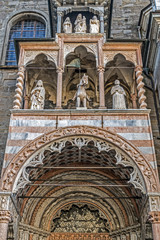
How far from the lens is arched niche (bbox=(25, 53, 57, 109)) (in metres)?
12.4

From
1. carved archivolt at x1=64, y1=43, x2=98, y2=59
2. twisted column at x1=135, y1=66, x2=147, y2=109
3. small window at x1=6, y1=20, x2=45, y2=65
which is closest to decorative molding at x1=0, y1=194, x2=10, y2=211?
twisted column at x1=135, y1=66, x2=147, y2=109

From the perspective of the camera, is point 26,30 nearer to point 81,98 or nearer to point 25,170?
point 81,98

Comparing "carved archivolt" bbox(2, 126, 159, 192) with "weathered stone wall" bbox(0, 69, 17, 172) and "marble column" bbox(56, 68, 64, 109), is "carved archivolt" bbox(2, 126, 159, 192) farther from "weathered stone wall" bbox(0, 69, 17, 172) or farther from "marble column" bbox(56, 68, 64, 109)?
"weathered stone wall" bbox(0, 69, 17, 172)

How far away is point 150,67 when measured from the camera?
13023mm

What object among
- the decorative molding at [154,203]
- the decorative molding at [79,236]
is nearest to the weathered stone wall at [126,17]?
the decorative molding at [79,236]

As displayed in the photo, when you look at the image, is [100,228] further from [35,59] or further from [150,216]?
[35,59]

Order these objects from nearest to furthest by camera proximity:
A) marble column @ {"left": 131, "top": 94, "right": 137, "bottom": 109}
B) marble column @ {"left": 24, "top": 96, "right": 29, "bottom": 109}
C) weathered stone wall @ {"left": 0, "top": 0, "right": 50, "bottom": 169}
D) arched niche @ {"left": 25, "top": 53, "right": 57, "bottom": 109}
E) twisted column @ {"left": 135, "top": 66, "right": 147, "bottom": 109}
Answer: twisted column @ {"left": 135, "top": 66, "right": 147, "bottom": 109}, marble column @ {"left": 131, "top": 94, "right": 137, "bottom": 109}, marble column @ {"left": 24, "top": 96, "right": 29, "bottom": 109}, arched niche @ {"left": 25, "top": 53, "right": 57, "bottom": 109}, weathered stone wall @ {"left": 0, "top": 0, "right": 50, "bottom": 169}

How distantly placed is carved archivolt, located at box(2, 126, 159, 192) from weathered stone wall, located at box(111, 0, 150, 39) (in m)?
7.43

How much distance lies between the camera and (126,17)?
16.2 m

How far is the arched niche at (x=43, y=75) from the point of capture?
486 inches

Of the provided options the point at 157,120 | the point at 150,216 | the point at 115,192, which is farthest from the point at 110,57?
the point at 150,216

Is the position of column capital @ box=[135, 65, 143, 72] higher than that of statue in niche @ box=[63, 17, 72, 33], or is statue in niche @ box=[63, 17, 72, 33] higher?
statue in niche @ box=[63, 17, 72, 33]

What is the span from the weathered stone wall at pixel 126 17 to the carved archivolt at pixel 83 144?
7.43 m

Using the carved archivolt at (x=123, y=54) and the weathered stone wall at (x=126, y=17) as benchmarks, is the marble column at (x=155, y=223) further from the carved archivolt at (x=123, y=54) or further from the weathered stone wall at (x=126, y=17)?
the weathered stone wall at (x=126, y=17)
